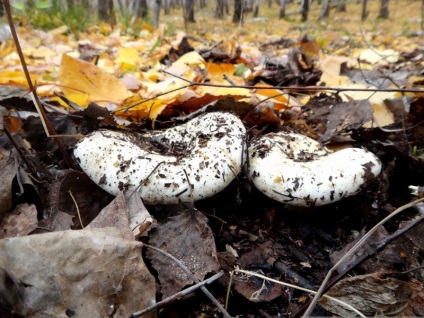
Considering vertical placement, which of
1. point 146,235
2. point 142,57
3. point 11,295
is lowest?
point 142,57

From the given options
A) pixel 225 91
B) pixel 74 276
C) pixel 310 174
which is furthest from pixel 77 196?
pixel 225 91

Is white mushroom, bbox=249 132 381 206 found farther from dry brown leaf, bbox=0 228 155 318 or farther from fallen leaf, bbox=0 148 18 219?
fallen leaf, bbox=0 148 18 219

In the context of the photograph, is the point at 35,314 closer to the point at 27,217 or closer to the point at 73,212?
the point at 27,217

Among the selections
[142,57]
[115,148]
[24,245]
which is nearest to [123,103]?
[115,148]

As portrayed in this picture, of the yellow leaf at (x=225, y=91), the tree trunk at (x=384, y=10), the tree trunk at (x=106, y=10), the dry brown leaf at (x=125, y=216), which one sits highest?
the yellow leaf at (x=225, y=91)

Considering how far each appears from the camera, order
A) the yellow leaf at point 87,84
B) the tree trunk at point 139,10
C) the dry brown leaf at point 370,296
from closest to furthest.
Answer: the dry brown leaf at point 370,296 → the yellow leaf at point 87,84 → the tree trunk at point 139,10

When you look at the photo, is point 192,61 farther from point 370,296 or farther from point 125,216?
point 370,296

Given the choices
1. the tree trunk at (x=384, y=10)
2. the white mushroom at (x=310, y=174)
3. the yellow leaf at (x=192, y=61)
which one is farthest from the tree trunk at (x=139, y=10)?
the tree trunk at (x=384, y=10)

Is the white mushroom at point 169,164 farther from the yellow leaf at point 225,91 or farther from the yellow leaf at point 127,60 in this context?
the yellow leaf at point 127,60
